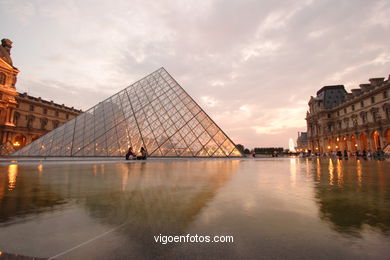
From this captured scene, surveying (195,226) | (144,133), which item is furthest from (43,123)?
(195,226)

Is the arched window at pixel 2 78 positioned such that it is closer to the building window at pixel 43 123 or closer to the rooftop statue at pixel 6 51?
the rooftop statue at pixel 6 51

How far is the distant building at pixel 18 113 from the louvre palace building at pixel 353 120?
6309cm

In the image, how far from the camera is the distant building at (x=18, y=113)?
131 ft

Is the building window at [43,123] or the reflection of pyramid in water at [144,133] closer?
the reflection of pyramid in water at [144,133]

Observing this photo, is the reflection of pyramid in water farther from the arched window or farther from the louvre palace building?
the arched window

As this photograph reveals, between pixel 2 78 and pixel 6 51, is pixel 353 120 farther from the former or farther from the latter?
pixel 6 51

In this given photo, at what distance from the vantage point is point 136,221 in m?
2.00

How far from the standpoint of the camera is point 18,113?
45719mm

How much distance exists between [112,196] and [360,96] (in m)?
55.5

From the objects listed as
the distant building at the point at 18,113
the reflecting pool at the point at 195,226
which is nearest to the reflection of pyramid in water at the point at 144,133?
the distant building at the point at 18,113

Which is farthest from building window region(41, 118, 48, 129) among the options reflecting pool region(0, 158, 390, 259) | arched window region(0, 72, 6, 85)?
reflecting pool region(0, 158, 390, 259)

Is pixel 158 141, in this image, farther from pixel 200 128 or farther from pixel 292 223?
pixel 292 223

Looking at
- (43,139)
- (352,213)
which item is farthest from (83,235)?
(43,139)

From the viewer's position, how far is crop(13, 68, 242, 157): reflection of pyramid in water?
1995 cm
